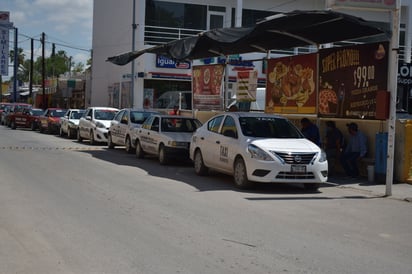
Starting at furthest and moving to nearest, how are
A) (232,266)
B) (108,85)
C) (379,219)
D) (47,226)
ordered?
1. (108,85)
2. (379,219)
3. (47,226)
4. (232,266)

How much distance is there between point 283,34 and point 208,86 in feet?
24.2

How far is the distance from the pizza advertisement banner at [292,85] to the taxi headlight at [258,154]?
6.16 meters

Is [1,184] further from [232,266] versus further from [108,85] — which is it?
[108,85]

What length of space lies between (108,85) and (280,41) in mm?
26111

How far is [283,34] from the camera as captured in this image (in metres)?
17.6

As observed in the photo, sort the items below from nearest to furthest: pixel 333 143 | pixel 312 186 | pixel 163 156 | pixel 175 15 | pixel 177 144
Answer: pixel 312 186
pixel 333 143
pixel 177 144
pixel 163 156
pixel 175 15

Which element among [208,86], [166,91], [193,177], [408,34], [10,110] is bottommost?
[193,177]

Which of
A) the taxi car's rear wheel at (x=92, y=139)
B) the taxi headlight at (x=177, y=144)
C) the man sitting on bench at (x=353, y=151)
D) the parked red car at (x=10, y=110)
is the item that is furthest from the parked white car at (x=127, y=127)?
the parked red car at (x=10, y=110)

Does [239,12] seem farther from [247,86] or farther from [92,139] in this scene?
[92,139]

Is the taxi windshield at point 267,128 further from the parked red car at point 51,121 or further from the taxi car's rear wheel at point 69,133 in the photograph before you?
the parked red car at point 51,121

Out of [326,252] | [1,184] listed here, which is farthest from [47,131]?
[326,252]

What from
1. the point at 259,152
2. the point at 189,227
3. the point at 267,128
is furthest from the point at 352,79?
the point at 189,227

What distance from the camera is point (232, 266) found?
6277 mm

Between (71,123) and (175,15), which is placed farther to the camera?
(175,15)
